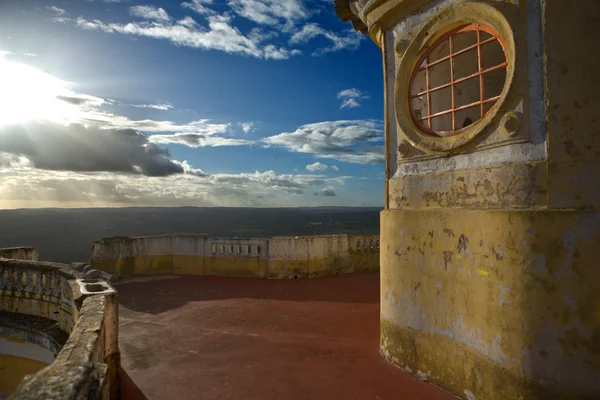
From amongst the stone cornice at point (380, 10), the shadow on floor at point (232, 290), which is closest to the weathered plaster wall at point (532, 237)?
the stone cornice at point (380, 10)

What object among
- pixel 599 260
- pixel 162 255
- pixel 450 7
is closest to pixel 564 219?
pixel 599 260

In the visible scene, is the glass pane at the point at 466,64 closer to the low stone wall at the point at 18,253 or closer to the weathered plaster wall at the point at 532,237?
the weathered plaster wall at the point at 532,237

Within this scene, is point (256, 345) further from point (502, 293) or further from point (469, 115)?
point (469, 115)

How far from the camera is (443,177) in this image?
515 cm

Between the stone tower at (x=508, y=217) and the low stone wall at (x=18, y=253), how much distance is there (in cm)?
988

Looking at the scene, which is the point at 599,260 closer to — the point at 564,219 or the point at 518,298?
the point at 564,219

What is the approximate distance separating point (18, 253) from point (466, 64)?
39.7 ft

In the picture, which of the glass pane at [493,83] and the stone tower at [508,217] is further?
the glass pane at [493,83]

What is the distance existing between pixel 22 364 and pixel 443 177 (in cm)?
875

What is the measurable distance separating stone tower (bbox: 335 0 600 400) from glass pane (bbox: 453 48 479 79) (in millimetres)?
2822

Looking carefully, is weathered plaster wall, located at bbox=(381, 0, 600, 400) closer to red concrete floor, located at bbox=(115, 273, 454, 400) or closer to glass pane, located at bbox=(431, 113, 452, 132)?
red concrete floor, located at bbox=(115, 273, 454, 400)

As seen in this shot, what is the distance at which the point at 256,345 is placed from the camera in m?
6.58

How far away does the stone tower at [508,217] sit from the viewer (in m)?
3.84

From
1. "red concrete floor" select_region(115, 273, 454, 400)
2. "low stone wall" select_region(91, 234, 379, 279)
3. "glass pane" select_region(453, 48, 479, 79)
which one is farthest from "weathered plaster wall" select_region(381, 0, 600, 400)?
"low stone wall" select_region(91, 234, 379, 279)
